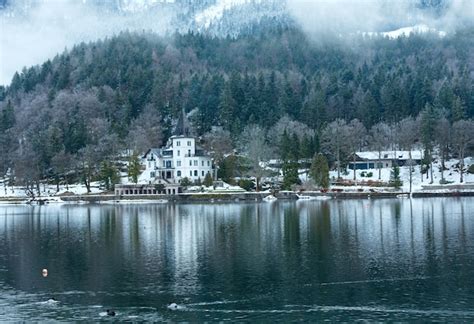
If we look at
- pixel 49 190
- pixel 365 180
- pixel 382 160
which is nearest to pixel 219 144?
pixel 365 180

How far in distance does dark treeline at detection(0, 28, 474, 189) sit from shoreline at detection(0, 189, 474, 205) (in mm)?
5941

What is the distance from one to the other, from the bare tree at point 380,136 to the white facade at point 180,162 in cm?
2760

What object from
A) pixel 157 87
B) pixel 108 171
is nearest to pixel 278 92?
pixel 157 87

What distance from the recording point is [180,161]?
110 metres

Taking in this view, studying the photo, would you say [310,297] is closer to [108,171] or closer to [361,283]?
[361,283]

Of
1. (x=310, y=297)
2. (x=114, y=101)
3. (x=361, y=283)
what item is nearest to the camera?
(x=310, y=297)

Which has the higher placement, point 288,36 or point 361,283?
point 288,36

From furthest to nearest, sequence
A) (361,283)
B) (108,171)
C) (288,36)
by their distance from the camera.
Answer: (288,36)
(108,171)
(361,283)

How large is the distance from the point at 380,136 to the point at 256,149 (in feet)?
77.8

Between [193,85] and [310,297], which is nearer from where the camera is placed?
[310,297]

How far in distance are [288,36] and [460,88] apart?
76958 millimetres

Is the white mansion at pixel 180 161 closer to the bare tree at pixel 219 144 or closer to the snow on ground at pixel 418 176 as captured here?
the bare tree at pixel 219 144

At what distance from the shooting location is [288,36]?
19150cm

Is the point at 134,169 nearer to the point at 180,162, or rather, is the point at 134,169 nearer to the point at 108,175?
the point at 108,175
